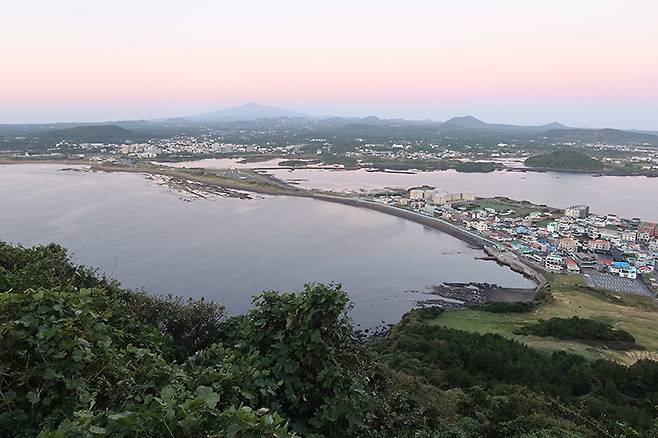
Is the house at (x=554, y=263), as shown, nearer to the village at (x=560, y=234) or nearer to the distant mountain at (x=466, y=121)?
the village at (x=560, y=234)

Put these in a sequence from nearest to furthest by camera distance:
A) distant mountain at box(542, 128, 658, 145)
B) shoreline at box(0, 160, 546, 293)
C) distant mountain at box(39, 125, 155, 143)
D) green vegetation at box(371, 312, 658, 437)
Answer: green vegetation at box(371, 312, 658, 437) → shoreline at box(0, 160, 546, 293) → distant mountain at box(39, 125, 155, 143) → distant mountain at box(542, 128, 658, 145)

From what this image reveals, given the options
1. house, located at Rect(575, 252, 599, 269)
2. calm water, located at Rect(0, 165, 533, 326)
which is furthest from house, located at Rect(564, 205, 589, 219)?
calm water, located at Rect(0, 165, 533, 326)

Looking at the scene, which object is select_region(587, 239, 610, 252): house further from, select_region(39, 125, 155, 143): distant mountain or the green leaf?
select_region(39, 125, 155, 143): distant mountain

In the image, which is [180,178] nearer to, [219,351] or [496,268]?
[496,268]

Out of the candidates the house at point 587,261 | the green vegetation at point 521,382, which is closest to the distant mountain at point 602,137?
the house at point 587,261

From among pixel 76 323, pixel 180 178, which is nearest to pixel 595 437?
pixel 76 323
